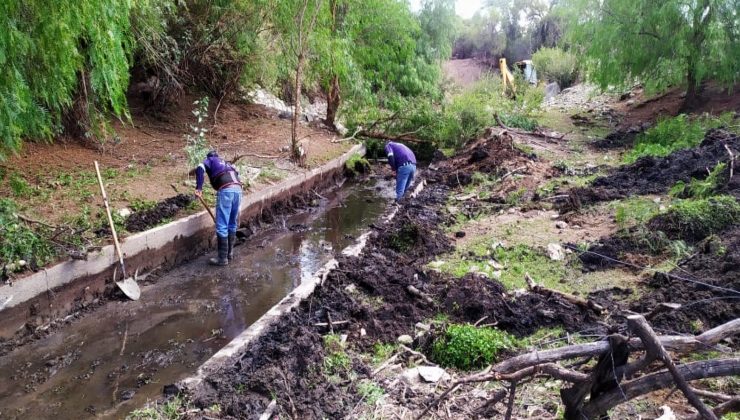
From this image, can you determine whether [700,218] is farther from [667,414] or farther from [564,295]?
[667,414]

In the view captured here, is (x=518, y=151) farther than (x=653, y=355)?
Yes

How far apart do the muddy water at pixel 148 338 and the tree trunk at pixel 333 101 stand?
10272 mm

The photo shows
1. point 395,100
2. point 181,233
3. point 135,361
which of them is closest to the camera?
point 135,361

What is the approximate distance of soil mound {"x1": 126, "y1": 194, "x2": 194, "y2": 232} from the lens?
798 cm

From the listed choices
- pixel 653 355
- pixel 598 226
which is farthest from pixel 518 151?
pixel 653 355

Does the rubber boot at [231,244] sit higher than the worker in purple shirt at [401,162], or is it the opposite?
the worker in purple shirt at [401,162]

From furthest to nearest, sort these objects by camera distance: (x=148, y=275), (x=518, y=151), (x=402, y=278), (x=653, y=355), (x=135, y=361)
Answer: (x=518, y=151) < (x=148, y=275) < (x=402, y=278) < (x=135, y=361) < (x=653, y=355)

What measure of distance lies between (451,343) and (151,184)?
7.24 metres

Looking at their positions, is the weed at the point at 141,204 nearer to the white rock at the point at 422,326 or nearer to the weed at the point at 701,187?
the white rock at the point at 422,326

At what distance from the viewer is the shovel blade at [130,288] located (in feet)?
22.9

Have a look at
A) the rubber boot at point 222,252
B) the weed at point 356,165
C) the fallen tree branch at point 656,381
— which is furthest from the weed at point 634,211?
the weed at point 356,165

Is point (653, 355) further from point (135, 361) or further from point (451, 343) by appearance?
point (135, 361)

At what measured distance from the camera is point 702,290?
5.11 metres

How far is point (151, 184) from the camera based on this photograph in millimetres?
9742
